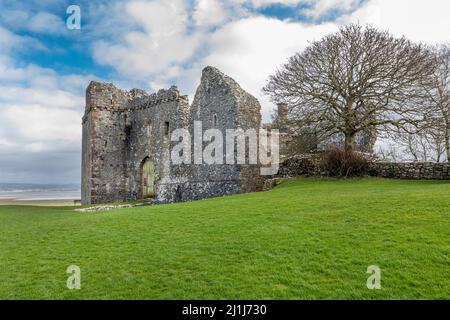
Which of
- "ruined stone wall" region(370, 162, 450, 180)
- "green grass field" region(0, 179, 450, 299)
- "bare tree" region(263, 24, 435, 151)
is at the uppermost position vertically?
"bare tree" region(263, 24, 435, 151)

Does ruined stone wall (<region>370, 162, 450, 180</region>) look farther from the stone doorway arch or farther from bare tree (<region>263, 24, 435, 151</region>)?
the stone doorway arch

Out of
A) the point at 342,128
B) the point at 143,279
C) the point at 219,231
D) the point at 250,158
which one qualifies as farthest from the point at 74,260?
the point at 342,128

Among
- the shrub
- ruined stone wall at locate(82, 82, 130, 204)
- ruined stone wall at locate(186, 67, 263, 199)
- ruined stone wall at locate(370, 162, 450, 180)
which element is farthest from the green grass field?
ruined stone wall at locate(82, 82, 130, 204)

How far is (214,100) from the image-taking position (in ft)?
72.4

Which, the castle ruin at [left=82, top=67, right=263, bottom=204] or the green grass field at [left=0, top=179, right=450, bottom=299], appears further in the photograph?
the castle ruin at [left=82, top=67, right=263, bottom=204]

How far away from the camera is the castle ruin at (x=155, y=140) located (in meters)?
21.2

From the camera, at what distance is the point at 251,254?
282 inches

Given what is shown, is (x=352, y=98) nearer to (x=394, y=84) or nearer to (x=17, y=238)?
(x=394, y=84)

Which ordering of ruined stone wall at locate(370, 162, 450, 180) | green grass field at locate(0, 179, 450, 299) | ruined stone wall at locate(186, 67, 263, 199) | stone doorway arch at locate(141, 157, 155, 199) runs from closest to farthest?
green grass field at locate(0, 179, 450, 299) → ruined stone wall at locate(370, 162, 450, 180) → ruined stone wall at locate(186, 67, 263, 199) → stone doorway arch at locate(141, 157, 155, 199)

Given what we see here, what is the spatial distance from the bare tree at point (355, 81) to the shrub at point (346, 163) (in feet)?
2.85

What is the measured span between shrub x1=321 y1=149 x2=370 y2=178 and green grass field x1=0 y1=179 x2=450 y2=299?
27.7 feet

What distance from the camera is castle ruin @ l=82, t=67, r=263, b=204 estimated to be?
21.2 m

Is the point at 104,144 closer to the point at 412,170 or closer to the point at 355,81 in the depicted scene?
the point at 355,81
